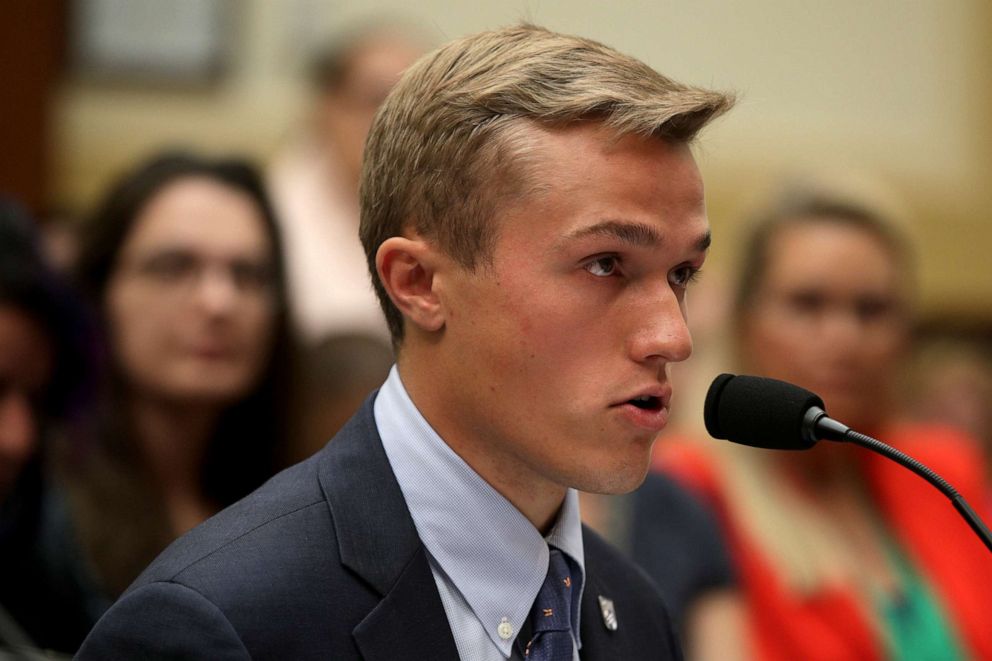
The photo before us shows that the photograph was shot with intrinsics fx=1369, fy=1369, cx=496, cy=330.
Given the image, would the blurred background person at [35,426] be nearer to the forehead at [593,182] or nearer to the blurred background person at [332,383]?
the blurred background person at [332,383]

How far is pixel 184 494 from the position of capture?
2.48 metres

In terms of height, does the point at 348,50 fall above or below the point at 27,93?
above

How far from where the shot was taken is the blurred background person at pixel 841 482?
8.50ft

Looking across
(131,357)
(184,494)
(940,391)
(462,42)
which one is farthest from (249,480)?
(940,391)

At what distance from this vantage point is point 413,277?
1.41 m

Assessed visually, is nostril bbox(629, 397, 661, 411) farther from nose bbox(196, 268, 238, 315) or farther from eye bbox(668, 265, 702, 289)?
nose bbox(196, 268, 238, 315)

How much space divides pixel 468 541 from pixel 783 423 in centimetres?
33

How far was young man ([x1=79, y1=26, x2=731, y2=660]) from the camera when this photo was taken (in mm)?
1297

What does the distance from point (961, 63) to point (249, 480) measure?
4.23 metres

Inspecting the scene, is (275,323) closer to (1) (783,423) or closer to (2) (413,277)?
(2) (413,277)

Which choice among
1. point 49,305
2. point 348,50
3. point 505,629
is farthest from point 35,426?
point 348,50

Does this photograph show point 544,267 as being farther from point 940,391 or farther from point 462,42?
point 940,391

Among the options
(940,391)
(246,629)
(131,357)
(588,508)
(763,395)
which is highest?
(763,395)

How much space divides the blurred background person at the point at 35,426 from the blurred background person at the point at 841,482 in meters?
1.12
